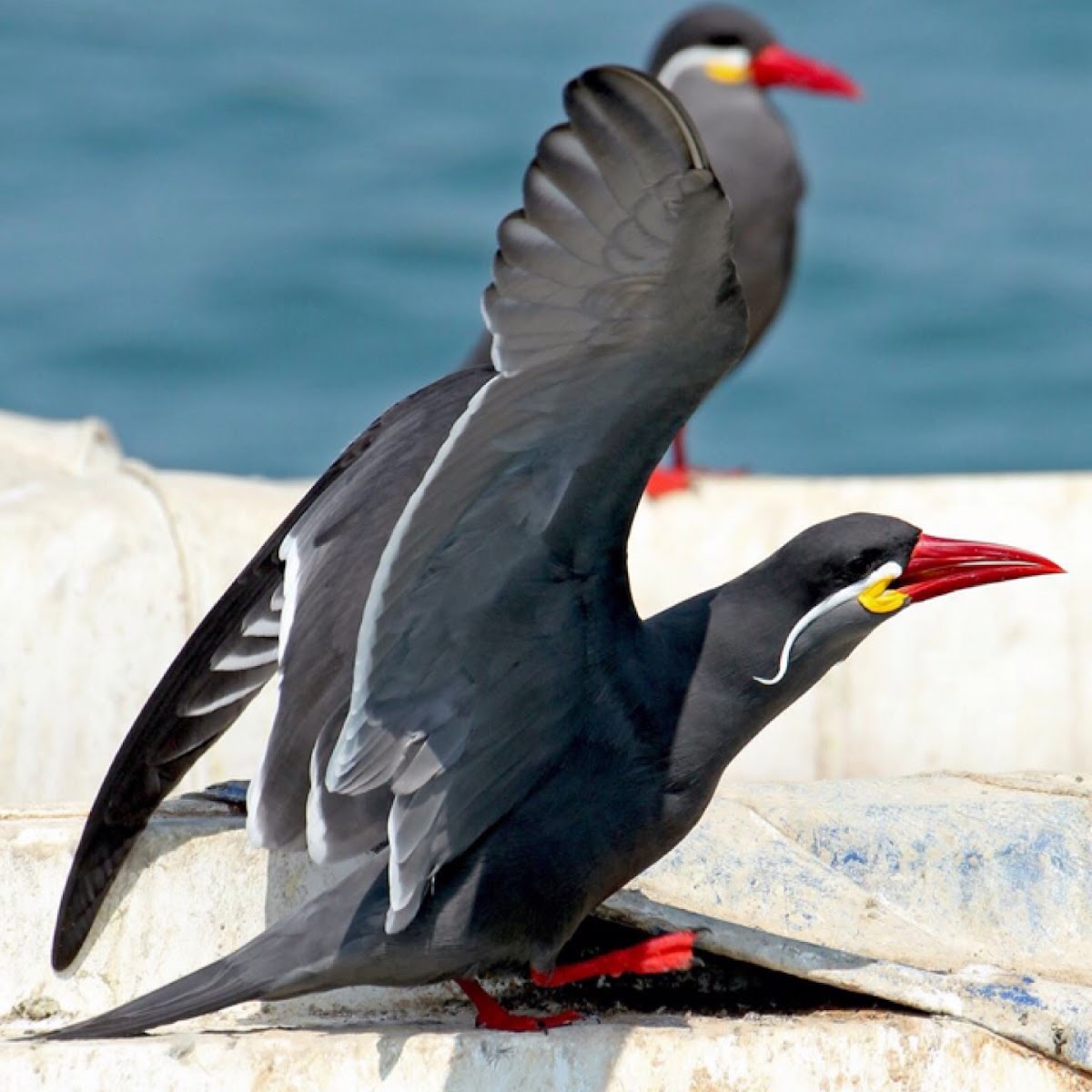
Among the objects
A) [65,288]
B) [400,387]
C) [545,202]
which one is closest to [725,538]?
[545,202]

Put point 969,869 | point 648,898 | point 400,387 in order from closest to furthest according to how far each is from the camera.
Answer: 1. point 648,898
2. point 969,869
3. point 400,387

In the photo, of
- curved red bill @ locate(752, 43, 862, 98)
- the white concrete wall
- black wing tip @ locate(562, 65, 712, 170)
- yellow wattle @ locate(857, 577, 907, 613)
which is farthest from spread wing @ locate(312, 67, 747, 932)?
curved red bill @ locate(752, 43, 862, 98)

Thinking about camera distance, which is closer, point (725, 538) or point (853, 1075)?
point (853, 1075)

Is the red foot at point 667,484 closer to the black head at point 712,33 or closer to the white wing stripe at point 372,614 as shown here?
the black head at point 712,33

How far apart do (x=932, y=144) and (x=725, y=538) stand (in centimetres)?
937

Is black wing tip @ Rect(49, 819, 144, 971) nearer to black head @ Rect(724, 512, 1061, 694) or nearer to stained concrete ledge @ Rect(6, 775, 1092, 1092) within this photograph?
stained concrete ledge @ Rect(6, 775, 1092, 1092)

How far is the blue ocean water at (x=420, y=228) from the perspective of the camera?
12719 millimetres

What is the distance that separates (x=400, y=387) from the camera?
40.9 feet

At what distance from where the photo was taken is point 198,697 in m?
3.52

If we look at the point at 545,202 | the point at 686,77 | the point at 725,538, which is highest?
the point at 686,77

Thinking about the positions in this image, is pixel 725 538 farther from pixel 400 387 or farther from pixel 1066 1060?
pixel 400 387

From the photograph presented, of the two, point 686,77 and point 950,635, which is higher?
point 686,77

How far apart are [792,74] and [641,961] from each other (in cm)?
517

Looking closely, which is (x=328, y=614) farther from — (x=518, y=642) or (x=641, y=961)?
(x=641, y=961)
